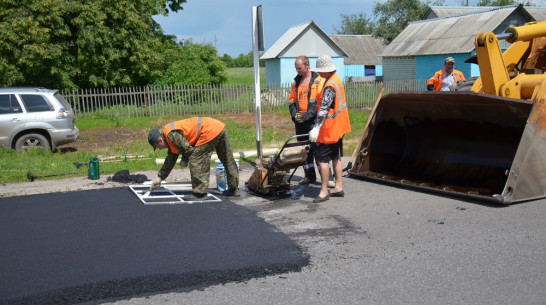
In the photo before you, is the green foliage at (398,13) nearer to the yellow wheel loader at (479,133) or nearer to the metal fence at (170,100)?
the metal fence at (170,100)

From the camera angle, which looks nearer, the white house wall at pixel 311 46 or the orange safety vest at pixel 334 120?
the orange safety vest at pixel 334 120

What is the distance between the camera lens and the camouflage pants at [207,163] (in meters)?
7.62

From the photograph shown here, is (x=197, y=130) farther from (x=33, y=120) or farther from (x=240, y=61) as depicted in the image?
(x=240, y=61)

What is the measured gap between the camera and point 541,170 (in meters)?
6.96

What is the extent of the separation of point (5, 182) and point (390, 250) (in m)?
7.16

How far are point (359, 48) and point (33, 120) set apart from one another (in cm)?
4045

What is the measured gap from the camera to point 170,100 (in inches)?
781

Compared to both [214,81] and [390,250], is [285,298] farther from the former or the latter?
[214,81]

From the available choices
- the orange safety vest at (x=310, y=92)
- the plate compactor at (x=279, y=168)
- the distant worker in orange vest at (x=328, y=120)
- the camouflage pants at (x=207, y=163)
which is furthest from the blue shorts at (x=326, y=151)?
the camouflage pants at (x=207, y=163)

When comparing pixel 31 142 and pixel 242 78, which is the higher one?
pixel 242 78

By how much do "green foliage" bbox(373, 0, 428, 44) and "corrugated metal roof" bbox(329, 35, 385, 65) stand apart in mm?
5097

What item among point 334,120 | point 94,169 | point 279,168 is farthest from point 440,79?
point 94,169

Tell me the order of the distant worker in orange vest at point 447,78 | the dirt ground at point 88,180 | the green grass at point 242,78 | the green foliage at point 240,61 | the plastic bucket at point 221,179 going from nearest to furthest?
the plastic bucket at point 221,179 → the dirt ground at point 88,180 → the distant worker in orange vest at point 447,78 → the green grass at point 242,78 → the green foliage at point 240,61

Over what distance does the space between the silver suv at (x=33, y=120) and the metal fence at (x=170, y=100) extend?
6041mm
